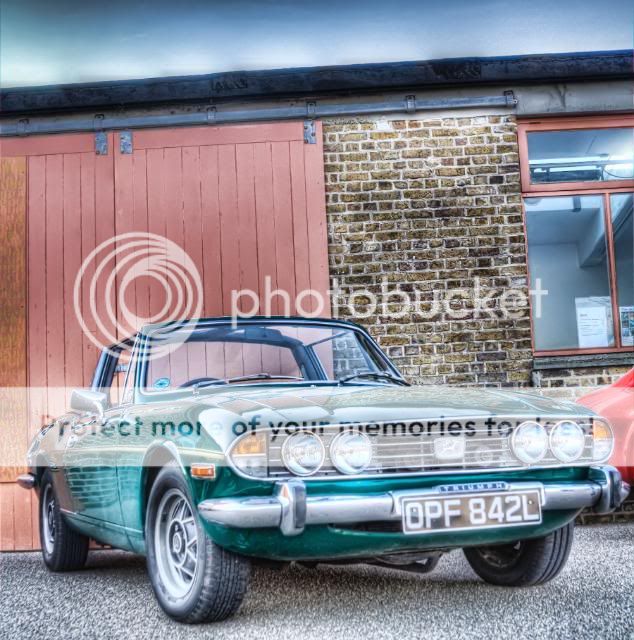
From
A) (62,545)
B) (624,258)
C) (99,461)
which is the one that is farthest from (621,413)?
(62,545)

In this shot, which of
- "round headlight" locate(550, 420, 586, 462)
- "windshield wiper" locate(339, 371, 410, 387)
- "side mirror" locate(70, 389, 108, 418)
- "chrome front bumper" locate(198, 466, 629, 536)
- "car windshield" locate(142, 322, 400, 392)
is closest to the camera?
"chrome front bumper" locate(198, 466, 629, 536)

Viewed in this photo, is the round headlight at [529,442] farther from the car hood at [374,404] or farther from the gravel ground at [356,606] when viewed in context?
the gravel ground at [356,606]

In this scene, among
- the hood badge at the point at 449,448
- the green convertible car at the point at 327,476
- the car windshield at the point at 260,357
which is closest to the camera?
the green convertible car at the point at 327,476

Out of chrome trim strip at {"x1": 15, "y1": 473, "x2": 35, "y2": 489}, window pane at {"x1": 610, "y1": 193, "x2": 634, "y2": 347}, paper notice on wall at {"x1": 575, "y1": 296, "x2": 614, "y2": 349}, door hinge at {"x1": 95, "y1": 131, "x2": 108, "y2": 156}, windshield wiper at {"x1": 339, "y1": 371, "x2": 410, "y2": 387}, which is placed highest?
door hinge at {"x1": 95, "y1": 131, "x2": 108, "y2": 156}

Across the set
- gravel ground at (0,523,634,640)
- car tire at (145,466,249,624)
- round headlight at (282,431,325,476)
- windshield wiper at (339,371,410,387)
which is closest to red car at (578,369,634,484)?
gravel ground at (0,523,634,640)

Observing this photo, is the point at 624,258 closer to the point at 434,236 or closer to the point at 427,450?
the point at 434,236

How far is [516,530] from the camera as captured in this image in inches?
130

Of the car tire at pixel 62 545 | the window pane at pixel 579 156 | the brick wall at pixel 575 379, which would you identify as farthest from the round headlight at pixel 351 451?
the window pane at pixel 579 156

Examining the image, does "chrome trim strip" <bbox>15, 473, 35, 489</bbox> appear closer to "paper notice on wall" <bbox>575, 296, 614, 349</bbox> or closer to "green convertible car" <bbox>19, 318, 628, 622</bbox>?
"green convertible car" <bbox>19, 318, 628, 622</bbox>

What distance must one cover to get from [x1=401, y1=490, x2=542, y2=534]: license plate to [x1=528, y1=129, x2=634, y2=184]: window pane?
15.0 ft

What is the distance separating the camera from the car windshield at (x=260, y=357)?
4242 mm

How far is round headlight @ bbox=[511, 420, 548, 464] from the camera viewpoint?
11.1 ft

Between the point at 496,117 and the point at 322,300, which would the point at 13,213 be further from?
the point at 496,117

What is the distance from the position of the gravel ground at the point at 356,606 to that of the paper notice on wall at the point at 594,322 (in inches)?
97.4
